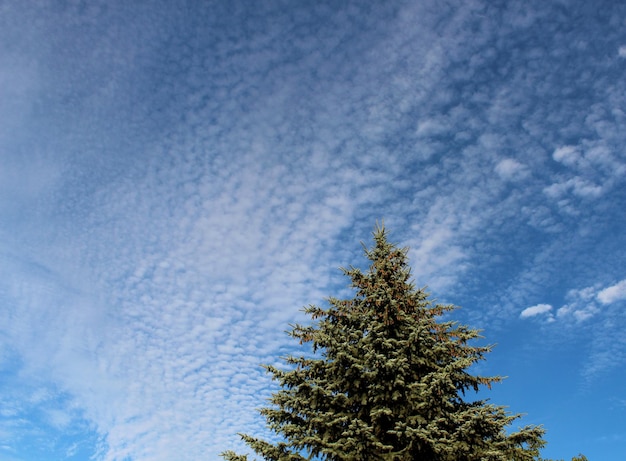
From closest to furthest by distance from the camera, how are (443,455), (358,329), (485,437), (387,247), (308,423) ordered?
(443,455) < (485,437) < (308,423) < (358,329) < (387,247)

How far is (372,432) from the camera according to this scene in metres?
11.4

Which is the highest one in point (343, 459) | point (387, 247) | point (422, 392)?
point (387, 247)

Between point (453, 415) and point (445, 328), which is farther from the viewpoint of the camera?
point (445, 328)

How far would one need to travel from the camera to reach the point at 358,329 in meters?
13.0

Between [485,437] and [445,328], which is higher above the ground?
[445,328]

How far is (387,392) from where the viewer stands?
1144 centimetres

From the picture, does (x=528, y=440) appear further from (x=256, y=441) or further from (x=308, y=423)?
(x=256, y=441)

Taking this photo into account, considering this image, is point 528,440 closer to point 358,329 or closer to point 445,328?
point 445,328

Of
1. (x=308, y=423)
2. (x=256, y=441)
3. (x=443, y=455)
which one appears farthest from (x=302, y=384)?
(x=443, y=455)

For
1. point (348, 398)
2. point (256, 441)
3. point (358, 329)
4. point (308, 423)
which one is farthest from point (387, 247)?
point (256, 441)

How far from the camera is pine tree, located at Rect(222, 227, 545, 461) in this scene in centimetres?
1046

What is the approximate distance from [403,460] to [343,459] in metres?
1.52

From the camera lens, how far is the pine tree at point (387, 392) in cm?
1046

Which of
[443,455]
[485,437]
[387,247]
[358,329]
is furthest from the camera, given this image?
[387,247]
